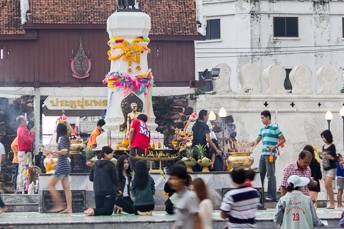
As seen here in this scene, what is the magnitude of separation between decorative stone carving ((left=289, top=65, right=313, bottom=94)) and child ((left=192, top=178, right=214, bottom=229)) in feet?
80.4

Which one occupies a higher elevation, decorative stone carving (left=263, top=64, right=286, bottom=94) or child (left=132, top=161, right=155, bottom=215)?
decorative stone carving (left=263, top=64, right=286, bottom=94)

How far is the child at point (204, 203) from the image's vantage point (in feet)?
59.3

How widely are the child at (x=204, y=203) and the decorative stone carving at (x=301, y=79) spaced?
80.4ft

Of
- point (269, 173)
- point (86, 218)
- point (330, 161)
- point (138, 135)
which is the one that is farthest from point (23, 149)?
point (86, 218)

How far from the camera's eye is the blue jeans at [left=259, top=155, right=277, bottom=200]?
96.6 ft

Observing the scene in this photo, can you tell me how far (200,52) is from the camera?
70625mm

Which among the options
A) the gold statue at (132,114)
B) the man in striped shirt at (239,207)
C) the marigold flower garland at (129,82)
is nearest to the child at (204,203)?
the man in striped shirt at (239,207)

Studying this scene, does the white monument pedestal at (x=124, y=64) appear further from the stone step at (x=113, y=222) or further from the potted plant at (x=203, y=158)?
the stone step at (x=113, y=222)

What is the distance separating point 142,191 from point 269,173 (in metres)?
3.69

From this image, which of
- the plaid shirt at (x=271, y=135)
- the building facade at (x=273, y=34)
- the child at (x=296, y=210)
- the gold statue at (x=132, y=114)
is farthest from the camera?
the building facade at (x=273, y=34)

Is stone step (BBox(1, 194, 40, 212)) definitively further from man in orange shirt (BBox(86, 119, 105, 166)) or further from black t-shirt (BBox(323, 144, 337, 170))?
black t-shirt (BBox(323, 144, 337, 170))

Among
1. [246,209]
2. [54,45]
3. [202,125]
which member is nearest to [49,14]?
[54,45]

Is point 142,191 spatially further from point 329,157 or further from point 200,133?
point 200,133

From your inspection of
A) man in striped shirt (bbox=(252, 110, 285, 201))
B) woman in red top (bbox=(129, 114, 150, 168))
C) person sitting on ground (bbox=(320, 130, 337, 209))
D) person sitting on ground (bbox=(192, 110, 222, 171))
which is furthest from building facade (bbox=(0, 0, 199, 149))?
person sitting on ground (bbox=(320, 130, 337, 209))
